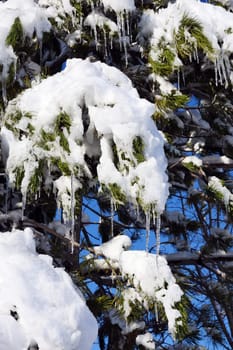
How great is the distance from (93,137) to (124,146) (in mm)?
292

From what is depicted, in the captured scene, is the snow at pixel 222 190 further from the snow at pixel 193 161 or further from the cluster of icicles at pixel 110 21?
the cluster of icicles at pixel 110 21

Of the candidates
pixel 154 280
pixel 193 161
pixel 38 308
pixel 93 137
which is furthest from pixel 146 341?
pixel 38 308

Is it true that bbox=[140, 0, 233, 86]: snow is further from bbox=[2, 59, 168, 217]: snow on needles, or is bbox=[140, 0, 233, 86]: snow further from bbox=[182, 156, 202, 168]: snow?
bbox=[2, 59, 168, 217]: snow on needles

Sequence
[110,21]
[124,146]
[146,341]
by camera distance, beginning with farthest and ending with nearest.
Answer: [110,21] < [146,341] < [124,146]

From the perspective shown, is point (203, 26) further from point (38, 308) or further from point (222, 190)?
point (38, 308)

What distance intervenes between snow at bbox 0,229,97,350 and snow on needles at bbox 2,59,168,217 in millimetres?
692

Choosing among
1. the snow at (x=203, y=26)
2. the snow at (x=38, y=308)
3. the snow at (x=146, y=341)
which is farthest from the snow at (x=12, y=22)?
the snow at (x=146, y=341)

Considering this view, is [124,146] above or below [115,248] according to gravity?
above

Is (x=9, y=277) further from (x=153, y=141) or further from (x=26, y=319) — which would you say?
(x=153, y=141)

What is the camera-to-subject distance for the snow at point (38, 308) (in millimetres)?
1656

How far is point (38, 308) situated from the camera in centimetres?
171

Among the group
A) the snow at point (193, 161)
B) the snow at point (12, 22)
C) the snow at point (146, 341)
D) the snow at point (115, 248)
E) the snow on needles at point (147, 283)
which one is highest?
the snow at point (12, 22)

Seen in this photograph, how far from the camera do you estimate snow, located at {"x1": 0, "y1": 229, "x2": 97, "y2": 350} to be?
166cm

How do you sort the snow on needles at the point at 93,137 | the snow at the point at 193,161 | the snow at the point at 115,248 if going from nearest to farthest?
the snow on needles at the point at 93,137 < the snow at the point at 115,248 < the snow at the point at 193,161
